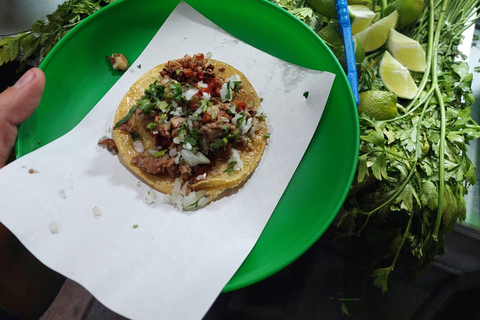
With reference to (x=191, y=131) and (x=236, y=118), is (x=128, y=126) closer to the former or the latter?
(x=191, y=131)

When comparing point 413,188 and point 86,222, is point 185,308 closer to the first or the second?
point 86,222

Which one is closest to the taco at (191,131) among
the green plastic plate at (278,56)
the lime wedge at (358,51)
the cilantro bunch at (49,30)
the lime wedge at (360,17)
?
the green plastic plate at (278,56)

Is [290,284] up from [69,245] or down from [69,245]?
down

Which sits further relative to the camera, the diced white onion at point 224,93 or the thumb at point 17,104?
the diced white onion at point 224,93

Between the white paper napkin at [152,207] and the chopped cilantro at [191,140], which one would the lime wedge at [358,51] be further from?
the chopped cilantro at [191,140]

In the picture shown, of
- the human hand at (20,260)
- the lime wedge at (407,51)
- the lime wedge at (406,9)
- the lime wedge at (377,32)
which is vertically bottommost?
the human hand at (20,260)

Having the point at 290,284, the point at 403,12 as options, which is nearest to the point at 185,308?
the point at 290,284

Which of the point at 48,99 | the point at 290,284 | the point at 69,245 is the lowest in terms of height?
the point at 290,284
